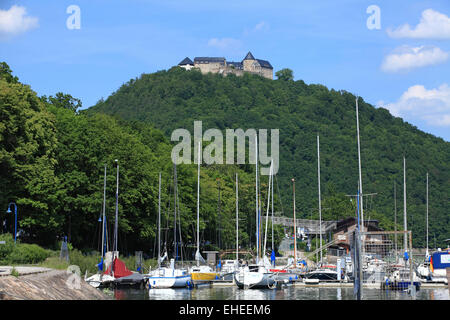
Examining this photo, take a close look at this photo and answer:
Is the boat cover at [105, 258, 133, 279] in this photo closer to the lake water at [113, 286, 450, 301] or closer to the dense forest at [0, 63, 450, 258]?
the lake water at [113, 286, 450, 301]

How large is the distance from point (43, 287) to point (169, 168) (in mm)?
60242

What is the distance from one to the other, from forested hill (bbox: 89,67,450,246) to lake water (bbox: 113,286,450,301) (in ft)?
255

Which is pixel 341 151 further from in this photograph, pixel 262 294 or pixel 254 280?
pixel 262 294

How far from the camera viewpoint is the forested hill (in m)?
146

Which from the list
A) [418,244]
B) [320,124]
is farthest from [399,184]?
[320,124]

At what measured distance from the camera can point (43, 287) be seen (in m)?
23.7

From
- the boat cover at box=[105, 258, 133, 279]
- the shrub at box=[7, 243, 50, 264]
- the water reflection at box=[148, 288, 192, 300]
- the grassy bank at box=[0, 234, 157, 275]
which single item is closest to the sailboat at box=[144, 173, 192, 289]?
the water reflection at box=[148, 288, 192, 300]

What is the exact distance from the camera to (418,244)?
145m

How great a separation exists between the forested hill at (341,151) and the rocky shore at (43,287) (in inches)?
3882

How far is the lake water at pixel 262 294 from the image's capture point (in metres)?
43.4

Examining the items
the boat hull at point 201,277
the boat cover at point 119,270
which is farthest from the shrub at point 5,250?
the boat hull at point 201,277

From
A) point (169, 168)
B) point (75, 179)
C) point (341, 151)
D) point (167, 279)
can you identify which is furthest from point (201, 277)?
point (341, 151)

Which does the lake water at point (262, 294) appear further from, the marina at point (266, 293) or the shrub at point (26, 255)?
the shrub at point (26, 255)

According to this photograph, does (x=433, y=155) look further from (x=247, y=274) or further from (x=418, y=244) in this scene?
(x=247, y=274)
